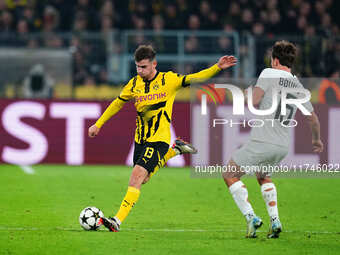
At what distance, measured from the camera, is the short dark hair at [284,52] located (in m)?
7.69

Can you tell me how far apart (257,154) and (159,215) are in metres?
2.24

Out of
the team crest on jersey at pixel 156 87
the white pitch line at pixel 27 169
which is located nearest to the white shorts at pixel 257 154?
the team crest on jersey at pixel 156 87

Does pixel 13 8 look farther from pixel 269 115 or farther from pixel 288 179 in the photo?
pixel 269 115

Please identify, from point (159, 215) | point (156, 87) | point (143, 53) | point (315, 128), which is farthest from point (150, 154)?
point (315, 128)

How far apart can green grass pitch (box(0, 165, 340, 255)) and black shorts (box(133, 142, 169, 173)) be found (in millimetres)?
698

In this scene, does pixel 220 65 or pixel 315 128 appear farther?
pixel 220 65

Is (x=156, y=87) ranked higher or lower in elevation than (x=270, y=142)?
higher

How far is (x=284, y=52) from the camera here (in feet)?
25.3

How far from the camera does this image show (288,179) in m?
14.1

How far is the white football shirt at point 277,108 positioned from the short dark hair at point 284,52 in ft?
0.39

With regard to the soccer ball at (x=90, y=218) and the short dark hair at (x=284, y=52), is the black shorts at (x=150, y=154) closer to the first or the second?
the soccer ball at (x=90, y=218)

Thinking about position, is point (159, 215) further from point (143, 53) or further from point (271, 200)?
point (143, 53)

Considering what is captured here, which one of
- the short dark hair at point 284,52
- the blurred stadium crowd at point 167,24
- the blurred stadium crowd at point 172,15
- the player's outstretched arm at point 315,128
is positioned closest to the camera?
the short dark hair at point 284,52

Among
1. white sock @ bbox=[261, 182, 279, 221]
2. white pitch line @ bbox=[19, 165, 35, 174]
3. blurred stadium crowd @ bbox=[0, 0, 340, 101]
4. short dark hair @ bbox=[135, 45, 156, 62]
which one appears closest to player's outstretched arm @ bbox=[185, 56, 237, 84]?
short dark hair @ bbox=[135, 45, 156, 62]
